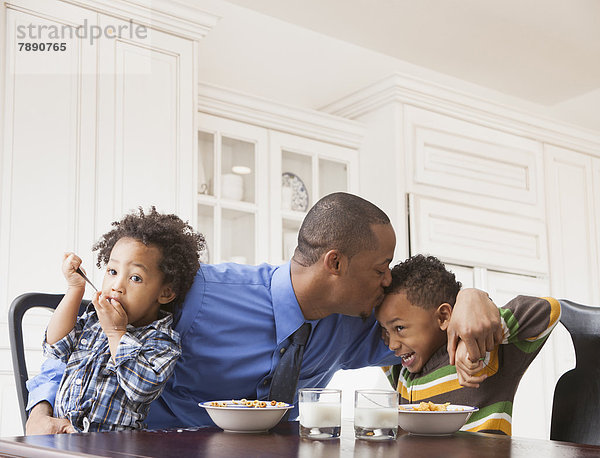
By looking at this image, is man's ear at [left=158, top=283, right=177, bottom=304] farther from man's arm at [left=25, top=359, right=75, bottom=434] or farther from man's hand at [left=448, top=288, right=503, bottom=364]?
man's hand at [left=448, top=288, right=503, bottom=364]

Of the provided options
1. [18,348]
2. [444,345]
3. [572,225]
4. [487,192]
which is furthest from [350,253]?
[572,225]

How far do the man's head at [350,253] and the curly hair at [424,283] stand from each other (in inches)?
1.4

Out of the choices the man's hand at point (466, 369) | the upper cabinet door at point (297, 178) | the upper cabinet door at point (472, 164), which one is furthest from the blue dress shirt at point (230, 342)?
the upper cabinet door at point (472, 164)

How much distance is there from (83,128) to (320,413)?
2.13 metres

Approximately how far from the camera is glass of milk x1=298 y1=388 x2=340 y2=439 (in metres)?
Answer: 1.06

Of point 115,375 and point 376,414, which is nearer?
point 376,414

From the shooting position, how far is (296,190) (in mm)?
3799

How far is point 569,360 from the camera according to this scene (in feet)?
14.0

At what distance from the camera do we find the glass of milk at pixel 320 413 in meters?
1.06

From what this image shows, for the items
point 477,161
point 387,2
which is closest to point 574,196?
point 477,161

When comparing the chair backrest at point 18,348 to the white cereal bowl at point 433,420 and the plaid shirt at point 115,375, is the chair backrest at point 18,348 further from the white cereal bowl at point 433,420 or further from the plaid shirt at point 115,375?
the white cereal bowl at point 433,420

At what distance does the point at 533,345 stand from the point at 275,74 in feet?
9.84

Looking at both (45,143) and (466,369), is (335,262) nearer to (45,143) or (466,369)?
(466,369)

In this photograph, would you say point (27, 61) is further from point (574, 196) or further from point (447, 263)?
point (574, 196)
